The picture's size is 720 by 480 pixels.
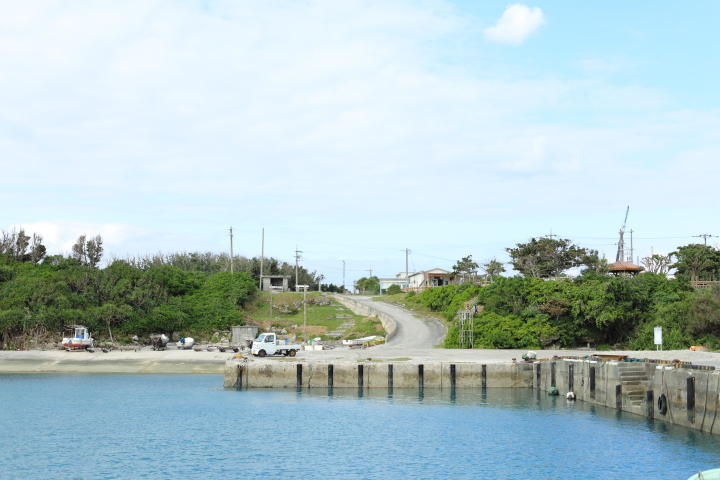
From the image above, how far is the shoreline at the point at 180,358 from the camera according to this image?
Result: 47938mm

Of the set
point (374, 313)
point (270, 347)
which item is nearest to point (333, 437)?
point (270, 347)

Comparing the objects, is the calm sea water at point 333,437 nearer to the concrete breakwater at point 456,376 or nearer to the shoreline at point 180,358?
the concrete breakwater at point 456,376

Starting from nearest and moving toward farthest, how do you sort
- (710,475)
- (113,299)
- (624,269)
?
(710,475) < (624,269) < (113,299)

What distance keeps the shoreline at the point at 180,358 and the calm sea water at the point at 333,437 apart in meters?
5.80

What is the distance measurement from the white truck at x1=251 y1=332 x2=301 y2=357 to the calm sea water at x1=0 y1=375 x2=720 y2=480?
758 cm

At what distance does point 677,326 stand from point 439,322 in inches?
945

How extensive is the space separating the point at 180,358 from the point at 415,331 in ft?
77.2

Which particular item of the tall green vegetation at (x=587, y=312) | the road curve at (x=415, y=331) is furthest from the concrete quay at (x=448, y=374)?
the tall green vegetation at (x=587, y=312)

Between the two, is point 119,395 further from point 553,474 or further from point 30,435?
point 553,474

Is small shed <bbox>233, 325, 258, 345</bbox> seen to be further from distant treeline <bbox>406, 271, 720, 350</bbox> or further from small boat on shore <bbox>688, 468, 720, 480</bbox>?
small boat on shore <bbox>688, 468, 720, 480</bbox>

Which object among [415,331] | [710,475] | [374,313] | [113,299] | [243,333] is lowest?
[710,475]

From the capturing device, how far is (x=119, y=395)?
41.0 m

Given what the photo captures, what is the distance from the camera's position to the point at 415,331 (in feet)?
212

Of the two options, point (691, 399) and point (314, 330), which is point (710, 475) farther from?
point (314, 330)
